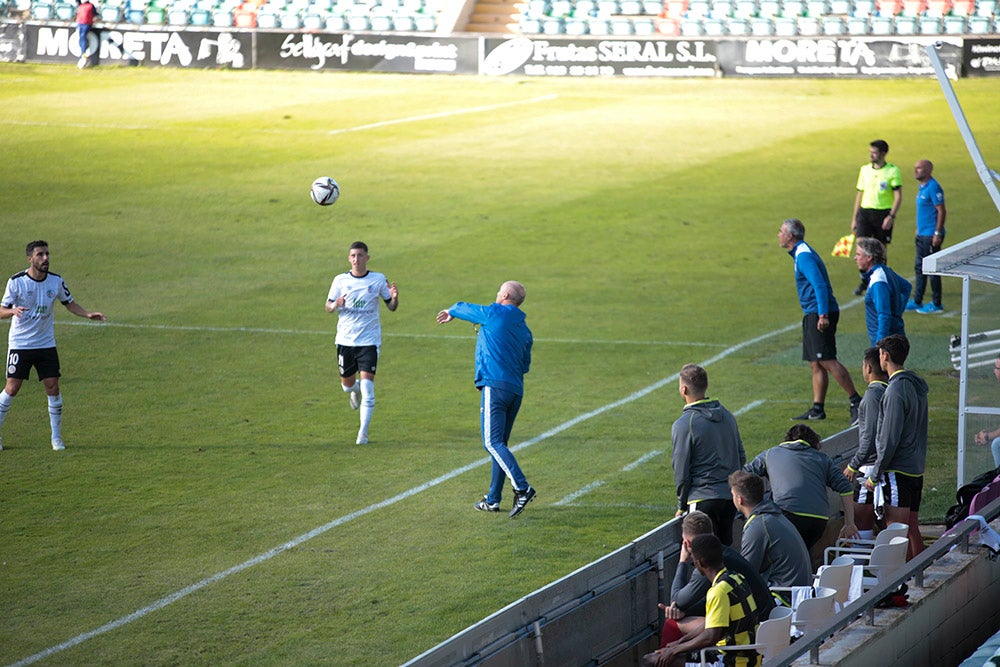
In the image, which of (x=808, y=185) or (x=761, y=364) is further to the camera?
(x=808, y=185)

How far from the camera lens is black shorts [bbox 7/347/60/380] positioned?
43.8 feet

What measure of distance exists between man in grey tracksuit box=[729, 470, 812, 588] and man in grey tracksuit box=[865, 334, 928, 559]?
164 centimetres

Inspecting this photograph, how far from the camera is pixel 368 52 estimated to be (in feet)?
138

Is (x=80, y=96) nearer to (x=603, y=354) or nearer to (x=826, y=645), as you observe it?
(x=603, y=354)

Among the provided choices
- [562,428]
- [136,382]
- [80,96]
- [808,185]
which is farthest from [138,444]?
[80,96]

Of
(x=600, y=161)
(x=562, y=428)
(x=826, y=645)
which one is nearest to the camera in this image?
(x=826, y=645)

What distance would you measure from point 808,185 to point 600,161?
Result: 16.1 ft

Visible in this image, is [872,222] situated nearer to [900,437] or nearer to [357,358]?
[357,358]

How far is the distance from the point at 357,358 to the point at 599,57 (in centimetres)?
2874

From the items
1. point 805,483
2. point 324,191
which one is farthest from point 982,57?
point 805,483

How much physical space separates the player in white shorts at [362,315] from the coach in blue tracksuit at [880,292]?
4.71m

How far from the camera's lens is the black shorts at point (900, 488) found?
1030cm

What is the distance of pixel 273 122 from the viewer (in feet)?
114

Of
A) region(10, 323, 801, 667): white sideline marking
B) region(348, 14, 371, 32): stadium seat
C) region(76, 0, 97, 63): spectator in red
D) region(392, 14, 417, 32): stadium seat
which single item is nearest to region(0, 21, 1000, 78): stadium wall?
region(76, 0, 97, 63): spectator in red
